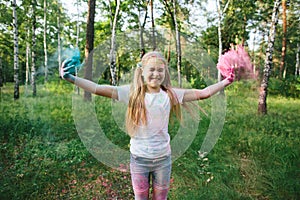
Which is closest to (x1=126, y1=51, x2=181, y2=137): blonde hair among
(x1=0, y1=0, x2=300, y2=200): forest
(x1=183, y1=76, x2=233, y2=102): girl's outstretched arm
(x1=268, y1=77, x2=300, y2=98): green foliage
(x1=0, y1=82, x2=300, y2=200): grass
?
(x1=183, y1=76, x2=233, y2=102): girl's outstretched arm

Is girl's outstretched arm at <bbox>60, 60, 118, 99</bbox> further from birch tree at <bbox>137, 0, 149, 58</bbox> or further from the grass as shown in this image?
the grass

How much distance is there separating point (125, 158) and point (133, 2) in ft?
10.6

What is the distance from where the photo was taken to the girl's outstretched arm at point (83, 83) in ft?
5.98

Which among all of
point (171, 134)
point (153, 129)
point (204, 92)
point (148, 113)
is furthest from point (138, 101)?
point (171, 134)

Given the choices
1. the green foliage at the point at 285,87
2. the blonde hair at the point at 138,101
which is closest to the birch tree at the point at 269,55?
the green foliage at the point at 285,87

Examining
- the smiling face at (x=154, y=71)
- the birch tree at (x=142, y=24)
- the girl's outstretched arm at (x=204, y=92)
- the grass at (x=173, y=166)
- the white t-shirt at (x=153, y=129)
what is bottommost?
the grass at (x=173, y=166)

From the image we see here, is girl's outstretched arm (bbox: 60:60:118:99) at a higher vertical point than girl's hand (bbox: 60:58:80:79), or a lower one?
lower

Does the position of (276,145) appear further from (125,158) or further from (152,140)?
(152,140)

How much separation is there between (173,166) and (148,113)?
2.35m

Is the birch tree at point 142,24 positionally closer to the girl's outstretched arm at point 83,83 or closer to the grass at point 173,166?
the girl's outstretched arm at point 83,83

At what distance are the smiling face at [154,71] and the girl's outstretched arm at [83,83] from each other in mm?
258

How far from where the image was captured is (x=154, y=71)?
1.97 meters

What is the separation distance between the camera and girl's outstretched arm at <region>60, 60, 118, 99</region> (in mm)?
1823

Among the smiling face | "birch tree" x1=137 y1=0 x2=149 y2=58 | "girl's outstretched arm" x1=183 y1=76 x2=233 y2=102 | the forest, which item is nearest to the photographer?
the smiling face
